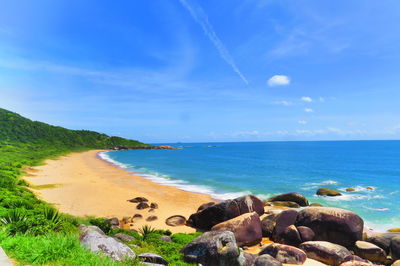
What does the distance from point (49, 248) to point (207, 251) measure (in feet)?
20.7

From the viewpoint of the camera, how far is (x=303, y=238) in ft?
48.0

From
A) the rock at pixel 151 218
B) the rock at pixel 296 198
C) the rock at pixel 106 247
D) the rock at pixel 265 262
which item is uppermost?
the rock at pixel 106 247

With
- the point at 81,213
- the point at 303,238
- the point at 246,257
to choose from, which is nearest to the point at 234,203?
the point at 303,238

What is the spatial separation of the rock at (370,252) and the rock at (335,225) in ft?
1.58

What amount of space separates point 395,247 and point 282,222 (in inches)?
238

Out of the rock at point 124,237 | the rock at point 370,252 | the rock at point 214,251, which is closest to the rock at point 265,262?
the rock at point 214,251

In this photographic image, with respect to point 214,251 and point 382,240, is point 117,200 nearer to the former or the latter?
point 214,251

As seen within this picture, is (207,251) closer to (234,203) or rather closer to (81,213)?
(234,203)

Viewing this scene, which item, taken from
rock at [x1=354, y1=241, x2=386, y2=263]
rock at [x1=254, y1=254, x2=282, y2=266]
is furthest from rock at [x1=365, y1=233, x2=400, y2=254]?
rock at [x1=254, y1=254, x2=282, y2=266]

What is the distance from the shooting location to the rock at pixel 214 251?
398 inches

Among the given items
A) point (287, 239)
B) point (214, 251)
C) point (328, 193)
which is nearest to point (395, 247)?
point (287, 239)

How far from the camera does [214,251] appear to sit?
10.3m

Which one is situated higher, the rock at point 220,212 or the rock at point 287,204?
the rock at point 220,212

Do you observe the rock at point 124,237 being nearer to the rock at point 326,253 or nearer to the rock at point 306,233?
the rock at point 326,253
